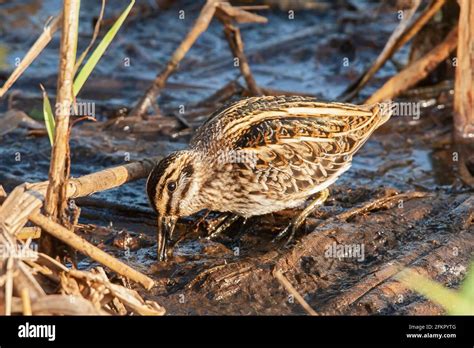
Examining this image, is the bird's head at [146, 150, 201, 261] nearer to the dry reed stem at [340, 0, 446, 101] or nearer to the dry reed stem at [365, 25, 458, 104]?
the dry reed stem at [365, 25, 458, 104]

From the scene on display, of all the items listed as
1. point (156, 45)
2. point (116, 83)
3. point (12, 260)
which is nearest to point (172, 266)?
point (12, 260)

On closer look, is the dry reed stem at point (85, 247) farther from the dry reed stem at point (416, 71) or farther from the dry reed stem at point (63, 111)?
the dry reed stem at point (416, 71)

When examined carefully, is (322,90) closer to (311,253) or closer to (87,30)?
(87,30)

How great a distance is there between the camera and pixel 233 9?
32.0 feet

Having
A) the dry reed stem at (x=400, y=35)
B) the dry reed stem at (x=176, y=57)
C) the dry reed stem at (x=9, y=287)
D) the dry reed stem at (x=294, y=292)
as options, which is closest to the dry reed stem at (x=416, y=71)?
the dry reed stem at (x=400, y=35)

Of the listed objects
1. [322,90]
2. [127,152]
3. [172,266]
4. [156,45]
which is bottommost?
[172,266]

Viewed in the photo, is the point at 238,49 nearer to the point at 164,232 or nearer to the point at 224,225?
the point at 224,225

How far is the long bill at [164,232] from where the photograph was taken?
23.1 ft

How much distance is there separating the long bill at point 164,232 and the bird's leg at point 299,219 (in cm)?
82

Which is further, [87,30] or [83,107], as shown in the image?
[87,30]

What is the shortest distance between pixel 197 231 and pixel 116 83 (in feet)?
15.1

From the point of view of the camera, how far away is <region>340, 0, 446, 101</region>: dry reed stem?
10102mm

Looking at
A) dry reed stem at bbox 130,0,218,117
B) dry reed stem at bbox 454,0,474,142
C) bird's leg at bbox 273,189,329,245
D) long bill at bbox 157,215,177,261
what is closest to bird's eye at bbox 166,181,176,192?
long bill at bbox 157,215,177,261

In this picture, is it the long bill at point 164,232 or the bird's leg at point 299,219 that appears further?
the bird's leg at point 299,219
